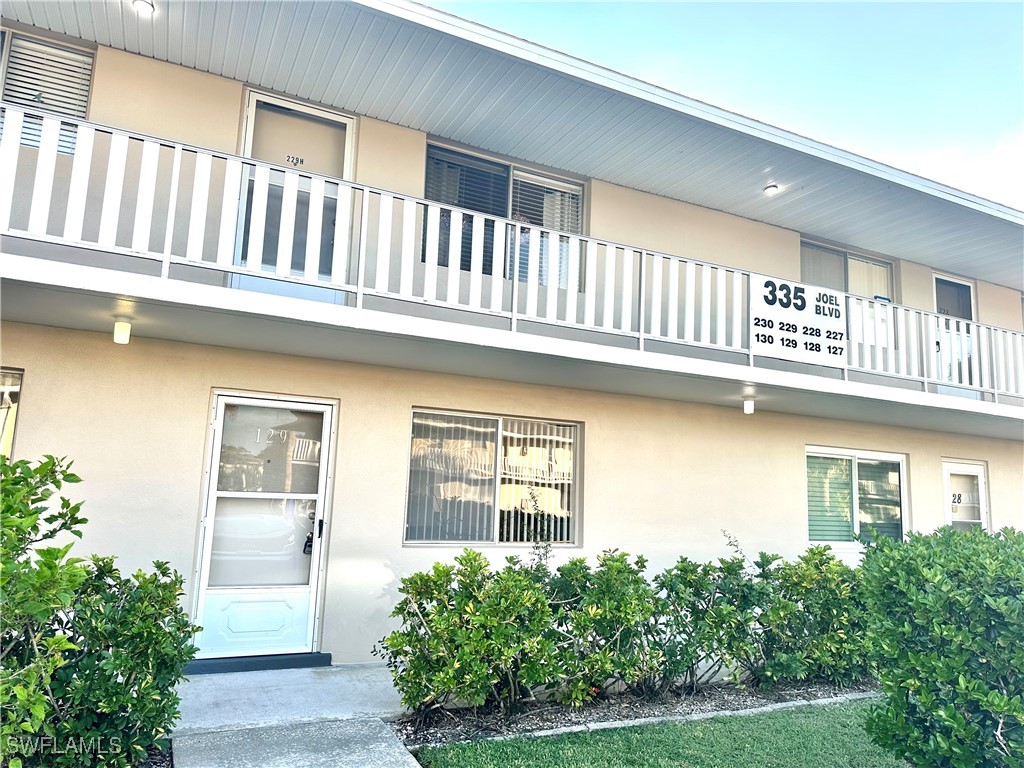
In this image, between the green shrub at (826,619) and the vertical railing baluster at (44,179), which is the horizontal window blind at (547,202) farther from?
the vertical railing baluster at (44,179)

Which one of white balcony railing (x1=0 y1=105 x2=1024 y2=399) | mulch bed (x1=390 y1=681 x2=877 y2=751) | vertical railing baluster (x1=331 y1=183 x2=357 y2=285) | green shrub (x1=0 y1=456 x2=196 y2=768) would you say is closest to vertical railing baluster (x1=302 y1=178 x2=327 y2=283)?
white balcony railing (x1=0 y1=105 x2=1024 y2=399)

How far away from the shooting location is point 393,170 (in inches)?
296

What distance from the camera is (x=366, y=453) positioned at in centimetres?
701

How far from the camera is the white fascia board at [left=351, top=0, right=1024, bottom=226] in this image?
19.5 ft

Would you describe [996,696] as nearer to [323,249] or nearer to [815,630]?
[815,630]

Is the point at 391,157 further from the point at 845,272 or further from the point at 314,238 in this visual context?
the point at 845,272

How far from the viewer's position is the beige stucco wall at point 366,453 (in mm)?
6016

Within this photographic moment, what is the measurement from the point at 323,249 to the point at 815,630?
6028 millimetres

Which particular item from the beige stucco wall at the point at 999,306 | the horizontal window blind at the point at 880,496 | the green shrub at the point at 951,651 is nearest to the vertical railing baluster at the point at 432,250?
the green shrub at the point at 951,651

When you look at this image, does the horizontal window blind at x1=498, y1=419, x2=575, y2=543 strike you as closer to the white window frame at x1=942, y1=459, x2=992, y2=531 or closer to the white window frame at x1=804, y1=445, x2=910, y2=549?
the white window frame at x1=804, y1=445, x2=910, y2=549

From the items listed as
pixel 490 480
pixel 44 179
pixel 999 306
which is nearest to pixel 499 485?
pixel 490 480

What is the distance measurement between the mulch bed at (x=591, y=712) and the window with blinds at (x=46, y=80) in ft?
18.9

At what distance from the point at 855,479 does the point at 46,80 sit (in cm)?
1085

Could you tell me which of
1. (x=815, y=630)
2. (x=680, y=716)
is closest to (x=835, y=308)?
(x=815, y=630)
